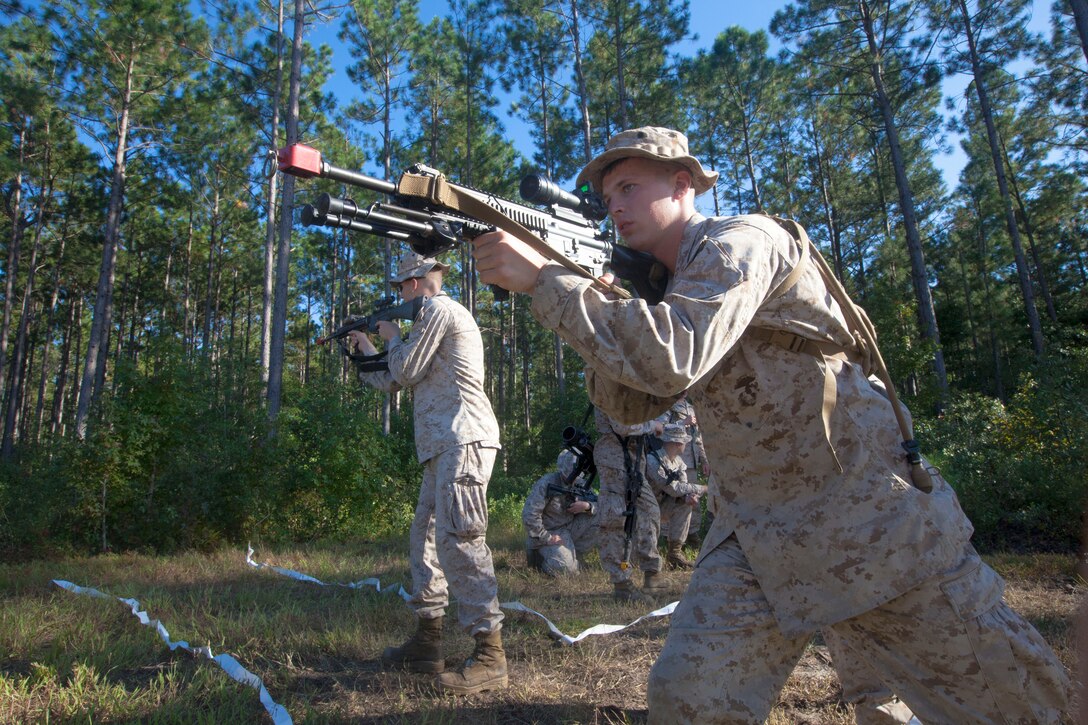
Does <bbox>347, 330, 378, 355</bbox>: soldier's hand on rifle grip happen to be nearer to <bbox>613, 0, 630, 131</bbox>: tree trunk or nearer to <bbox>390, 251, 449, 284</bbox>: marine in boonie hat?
<bbox>390, 251, 449, 284</bbox>: marine in boonie hat

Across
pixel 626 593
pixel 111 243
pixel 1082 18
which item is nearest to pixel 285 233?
pixel 111 243

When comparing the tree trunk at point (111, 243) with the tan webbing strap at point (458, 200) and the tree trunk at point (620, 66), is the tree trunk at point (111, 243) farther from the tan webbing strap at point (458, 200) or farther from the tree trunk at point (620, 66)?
the tan webbing strap at point (458, 200)

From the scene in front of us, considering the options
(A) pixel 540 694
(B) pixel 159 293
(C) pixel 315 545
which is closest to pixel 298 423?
(C) pixel 315 545

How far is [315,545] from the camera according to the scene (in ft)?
30.1

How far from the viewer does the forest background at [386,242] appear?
866 centimetres

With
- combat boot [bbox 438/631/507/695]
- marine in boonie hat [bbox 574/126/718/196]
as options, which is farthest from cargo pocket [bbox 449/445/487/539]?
marine in boonie hat [bbox 574/126/718/196]

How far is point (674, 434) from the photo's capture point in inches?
273

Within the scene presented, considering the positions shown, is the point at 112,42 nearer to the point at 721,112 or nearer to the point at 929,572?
the point at 721,112

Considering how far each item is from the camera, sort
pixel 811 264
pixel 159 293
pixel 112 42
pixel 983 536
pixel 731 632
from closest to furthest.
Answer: pixel 731 632
pixel 811 264
pixel 983 536
pixel 112 42
pixel 159 293

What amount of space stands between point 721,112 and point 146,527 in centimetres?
2383

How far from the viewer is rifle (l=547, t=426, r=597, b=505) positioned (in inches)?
261

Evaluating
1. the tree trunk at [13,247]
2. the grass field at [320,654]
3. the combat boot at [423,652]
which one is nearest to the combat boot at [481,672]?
the grass field at [320,654]

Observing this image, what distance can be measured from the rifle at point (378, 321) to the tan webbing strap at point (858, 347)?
249 centimetres

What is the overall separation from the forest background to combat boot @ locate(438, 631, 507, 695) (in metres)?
3.52
